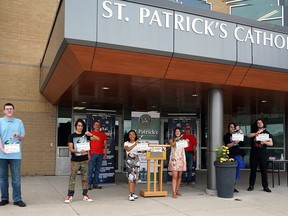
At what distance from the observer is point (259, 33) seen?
27.0ft

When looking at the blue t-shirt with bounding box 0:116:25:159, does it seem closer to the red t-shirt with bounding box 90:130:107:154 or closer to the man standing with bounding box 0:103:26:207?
the man standing with bounding box 0:103:26:207

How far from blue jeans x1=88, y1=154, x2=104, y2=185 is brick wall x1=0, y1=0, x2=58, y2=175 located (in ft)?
11.6

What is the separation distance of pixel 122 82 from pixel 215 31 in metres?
2.45

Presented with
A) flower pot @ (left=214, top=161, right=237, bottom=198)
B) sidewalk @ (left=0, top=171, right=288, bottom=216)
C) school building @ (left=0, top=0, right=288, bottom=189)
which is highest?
school building @ (left=0, top=0, right=288, bottom=189)

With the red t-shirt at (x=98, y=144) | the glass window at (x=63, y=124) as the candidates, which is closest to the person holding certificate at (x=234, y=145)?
the red t-shirt at (x=98, y=144)

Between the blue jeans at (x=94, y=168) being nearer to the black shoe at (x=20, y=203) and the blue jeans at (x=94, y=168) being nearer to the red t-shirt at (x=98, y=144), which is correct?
the red t-shirt at (x=98, y=144)

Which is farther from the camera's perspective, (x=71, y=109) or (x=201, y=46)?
(x=71, y=109)

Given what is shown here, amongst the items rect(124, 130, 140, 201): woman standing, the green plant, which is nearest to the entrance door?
rect(124, 130, 140, 201): woman standing

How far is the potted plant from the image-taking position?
7969 millimetres

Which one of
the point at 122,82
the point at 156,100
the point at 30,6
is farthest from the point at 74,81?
the point at 30,6

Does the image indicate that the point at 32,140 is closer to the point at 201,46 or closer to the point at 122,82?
the point at 122,82

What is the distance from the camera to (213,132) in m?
8.55

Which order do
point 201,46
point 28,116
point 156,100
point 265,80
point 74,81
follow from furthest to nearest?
point 28,116 < point 156,100 < point 265,80 < point 74,81 < point 201,46

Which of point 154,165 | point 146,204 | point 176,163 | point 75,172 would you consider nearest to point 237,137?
point 176,163
